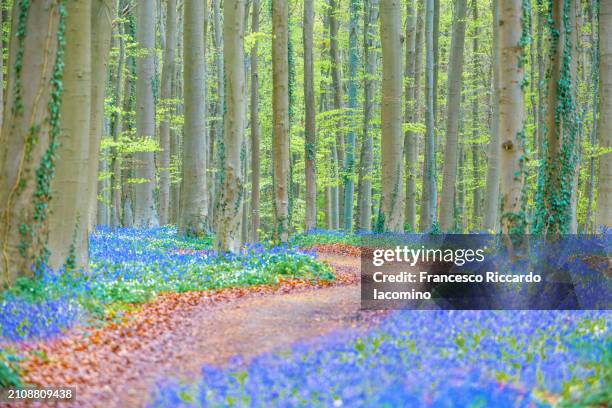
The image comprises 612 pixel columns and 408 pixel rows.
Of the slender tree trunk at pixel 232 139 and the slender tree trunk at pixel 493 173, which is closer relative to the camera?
the slender tree trunk at pixel 232 139

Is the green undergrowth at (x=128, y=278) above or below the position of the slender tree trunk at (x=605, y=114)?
below

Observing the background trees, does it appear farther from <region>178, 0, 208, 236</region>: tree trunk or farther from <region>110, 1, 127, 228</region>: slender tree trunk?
<region>110, 1, 127, 228</region>: slender tree trunk

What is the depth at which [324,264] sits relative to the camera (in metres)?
14.3

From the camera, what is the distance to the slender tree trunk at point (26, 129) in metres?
8.66

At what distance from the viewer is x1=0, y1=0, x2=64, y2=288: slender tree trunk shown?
341 inches

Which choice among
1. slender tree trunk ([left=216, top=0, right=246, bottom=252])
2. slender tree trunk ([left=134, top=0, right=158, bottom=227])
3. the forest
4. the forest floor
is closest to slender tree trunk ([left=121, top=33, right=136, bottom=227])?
slender tree trunk ([left=134, top=0, right=158, bottom=227])

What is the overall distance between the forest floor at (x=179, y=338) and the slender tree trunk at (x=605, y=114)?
23.0 ft

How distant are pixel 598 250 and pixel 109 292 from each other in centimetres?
931

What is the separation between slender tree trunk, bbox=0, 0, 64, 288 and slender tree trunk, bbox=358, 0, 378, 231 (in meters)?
18.9

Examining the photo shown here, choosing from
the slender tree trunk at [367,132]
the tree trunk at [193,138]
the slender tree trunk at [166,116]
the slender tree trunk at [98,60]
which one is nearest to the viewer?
the slender tree trunk at [98,60]

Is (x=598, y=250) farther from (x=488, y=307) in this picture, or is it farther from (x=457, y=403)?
(x=457, y=403)

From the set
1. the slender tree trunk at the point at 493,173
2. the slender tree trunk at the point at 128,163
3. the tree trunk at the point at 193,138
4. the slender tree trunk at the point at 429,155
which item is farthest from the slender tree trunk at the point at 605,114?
the slender tree trunk at the point at 128,163

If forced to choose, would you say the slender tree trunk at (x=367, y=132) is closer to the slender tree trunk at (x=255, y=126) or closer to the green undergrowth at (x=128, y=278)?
the slender tree trunk at (x=255, y=126)

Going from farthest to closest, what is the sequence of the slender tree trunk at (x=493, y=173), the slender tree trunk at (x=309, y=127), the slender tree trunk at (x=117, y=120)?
the slender tree trunk at (x=117, y=120)
the slender tree trunk at (x=309, y=127)
the slender tree trunk at (x=493, y=173)
